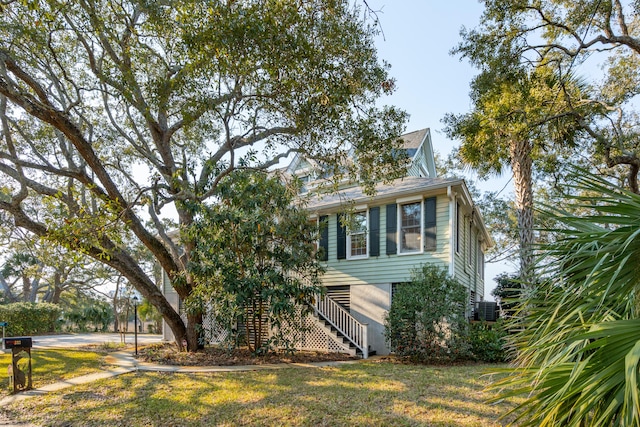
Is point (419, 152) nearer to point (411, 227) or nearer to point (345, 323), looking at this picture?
point (411, 227)

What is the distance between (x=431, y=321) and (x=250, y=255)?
4.86 meters

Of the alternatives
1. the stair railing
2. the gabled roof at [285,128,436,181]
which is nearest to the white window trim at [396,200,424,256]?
the stair railing

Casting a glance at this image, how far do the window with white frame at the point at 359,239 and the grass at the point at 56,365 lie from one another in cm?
796

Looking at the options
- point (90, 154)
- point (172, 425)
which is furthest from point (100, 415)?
point (90, 154)

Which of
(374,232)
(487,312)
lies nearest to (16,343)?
(374,232)

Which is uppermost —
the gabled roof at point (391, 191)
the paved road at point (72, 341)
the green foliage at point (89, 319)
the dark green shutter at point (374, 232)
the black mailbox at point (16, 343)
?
the gabled roof at point (391, 191)

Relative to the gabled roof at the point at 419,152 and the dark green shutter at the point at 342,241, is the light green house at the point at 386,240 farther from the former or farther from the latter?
the gabled roof at the point at 419,152

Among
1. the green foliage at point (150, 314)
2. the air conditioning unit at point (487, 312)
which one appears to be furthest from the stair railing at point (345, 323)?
the green foliage at point (150, 314)

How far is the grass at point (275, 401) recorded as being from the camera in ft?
16.2

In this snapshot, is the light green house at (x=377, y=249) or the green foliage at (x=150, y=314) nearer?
the light green house at (x=377, y=249)

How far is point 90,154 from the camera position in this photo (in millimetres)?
8711

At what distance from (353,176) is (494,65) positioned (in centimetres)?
480

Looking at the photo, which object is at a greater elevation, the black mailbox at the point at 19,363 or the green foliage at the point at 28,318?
the black mailbox at the point at 19,363

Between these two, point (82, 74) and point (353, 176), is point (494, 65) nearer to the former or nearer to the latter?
point (353, 176)
